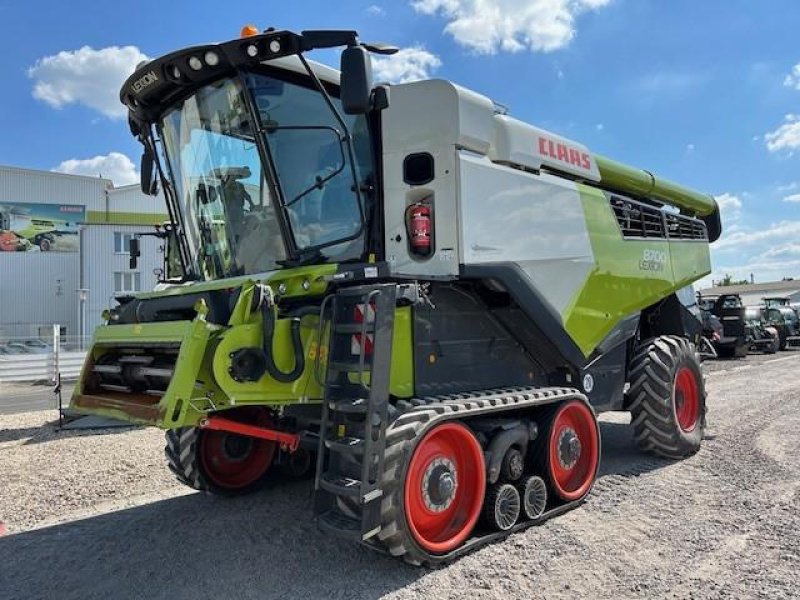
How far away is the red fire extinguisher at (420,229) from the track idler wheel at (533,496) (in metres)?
1.76

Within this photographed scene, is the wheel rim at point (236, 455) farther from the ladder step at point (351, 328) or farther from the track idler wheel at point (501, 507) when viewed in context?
the track idler wheel at point (501, 507)

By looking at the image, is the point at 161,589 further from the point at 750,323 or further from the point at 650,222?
the point at 750,323

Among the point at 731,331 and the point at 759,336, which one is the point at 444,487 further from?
the point at 759,336

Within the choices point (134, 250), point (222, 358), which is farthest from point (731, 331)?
point (222, 358)

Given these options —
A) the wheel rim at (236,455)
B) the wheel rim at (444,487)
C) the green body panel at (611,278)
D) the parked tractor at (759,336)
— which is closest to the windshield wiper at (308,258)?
the wheel rim at (444,487)

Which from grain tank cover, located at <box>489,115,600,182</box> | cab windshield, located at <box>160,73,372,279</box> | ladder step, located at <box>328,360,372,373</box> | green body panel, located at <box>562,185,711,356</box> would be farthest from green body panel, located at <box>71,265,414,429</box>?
green body panel, located at <box>562,185,711,356</box>

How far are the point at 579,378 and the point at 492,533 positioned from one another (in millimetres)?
1932

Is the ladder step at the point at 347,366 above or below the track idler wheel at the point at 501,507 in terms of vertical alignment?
above

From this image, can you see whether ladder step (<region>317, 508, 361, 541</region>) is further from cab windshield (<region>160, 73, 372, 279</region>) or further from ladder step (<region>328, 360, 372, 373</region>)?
cab windshield (<region>160, 73, 372, 279</region>)

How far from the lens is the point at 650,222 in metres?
6.89

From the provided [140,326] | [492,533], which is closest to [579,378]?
[492,533]

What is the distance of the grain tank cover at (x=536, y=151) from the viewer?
486 centimetres

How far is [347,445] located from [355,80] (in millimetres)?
2122

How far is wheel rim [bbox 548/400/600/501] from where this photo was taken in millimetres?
4883
